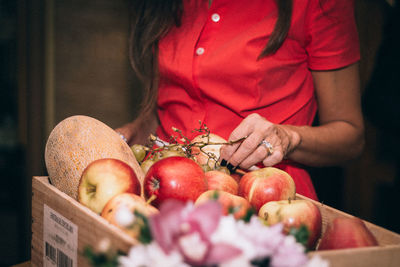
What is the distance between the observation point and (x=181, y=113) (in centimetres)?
137

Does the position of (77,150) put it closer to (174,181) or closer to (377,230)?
(174,181)

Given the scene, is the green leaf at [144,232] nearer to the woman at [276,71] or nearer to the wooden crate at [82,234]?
the wooden crate at [82,234]

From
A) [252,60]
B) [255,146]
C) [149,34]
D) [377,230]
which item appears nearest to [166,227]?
[377,230]

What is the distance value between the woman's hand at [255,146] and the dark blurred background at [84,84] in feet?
4.69

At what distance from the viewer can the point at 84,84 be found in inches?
109

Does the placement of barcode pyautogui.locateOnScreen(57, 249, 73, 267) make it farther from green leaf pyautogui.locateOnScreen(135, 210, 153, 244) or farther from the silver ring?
the silver ring

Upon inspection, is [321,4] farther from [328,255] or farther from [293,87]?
[328,255]

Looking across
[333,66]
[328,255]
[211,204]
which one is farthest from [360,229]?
[333,66]

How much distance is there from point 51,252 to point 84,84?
208cm

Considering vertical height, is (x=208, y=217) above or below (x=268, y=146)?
above

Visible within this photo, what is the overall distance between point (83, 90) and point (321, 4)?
78.3 inches

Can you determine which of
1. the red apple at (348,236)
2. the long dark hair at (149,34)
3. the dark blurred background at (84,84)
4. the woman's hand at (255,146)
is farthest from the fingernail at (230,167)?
the dark blurred background at (84,84)

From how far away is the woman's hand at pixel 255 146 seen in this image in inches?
38.3

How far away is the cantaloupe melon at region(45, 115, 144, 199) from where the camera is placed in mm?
915
